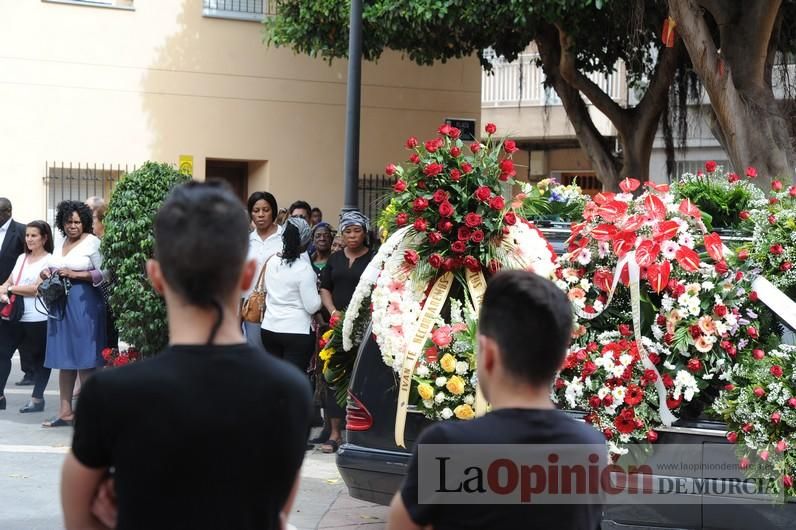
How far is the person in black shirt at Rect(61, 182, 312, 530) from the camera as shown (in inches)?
97.5

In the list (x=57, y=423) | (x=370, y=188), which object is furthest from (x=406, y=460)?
(x=370, y=188)

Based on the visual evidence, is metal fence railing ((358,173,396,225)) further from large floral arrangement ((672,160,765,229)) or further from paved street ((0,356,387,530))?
large floral arrangement ((672,160,765,229))

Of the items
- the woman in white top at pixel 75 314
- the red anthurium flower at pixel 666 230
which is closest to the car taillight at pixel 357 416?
the red anthurium flower at pixel 666 230

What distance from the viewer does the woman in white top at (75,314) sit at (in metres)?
9.90

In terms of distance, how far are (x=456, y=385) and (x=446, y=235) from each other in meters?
0.83

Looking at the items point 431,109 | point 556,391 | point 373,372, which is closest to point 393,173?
point 373,372

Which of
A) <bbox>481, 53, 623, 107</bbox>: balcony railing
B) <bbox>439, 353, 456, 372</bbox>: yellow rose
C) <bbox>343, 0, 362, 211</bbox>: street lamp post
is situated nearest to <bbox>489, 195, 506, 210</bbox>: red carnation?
<bbox>439, 353, 456, 372</bbox>: yellow rose

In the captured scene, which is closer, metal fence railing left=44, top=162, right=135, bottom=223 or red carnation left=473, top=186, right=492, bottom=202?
red carnation left=473, top=186, right=492, bottom=202

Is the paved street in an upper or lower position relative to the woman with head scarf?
lower

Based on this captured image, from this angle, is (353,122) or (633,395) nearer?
(633,395)

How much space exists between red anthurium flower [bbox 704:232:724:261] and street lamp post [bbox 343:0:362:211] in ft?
17.1

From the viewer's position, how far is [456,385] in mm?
5902

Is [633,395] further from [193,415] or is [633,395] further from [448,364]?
[193,415]

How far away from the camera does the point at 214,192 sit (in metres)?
2.62
